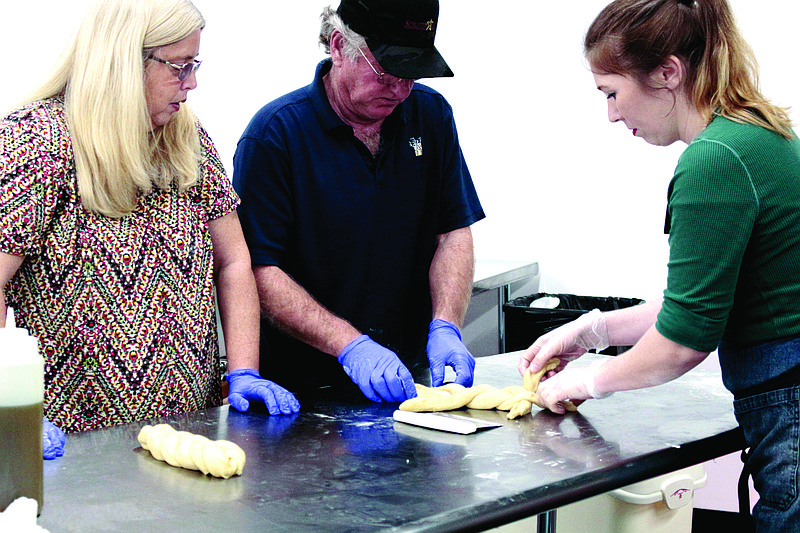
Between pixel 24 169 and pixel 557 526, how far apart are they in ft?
4.44

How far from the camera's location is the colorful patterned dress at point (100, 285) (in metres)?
1.69

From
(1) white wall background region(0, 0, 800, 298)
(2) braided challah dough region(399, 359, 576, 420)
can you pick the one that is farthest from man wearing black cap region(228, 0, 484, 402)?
(1) white wall background region(0, 0, 800, 298)

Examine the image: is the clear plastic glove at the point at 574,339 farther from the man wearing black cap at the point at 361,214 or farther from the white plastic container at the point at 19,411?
the white plastic container at the point at 19,411

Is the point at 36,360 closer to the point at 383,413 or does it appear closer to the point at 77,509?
the point at 77,509

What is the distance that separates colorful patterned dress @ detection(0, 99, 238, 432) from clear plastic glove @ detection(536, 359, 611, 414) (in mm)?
827

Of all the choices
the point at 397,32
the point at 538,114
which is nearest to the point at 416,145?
the point at 397,32

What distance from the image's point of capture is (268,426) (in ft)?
5.73

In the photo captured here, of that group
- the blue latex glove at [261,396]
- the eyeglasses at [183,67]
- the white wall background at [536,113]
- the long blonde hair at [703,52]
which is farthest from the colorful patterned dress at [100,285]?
the white wall background at [536,113]

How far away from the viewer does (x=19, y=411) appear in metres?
1.08

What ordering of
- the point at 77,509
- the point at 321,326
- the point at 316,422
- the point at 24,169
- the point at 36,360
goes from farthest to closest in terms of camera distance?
1. the point at 321,326
2. the point at 316,422
3. the point at 24,169
4. the point at 77,509
5. the point at 36,360

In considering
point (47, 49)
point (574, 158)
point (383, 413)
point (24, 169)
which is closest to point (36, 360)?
point (24, 169)

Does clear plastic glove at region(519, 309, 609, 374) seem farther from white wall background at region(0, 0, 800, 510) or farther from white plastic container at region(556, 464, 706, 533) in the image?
white wall background at region(0, 0, 800, 510)

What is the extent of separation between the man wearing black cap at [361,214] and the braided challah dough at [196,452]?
0.54 m

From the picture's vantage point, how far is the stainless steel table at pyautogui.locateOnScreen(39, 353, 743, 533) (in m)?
1.24
